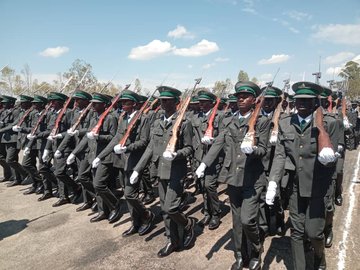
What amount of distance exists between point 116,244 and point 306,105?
143 inches

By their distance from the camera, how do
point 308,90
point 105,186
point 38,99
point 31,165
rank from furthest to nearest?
point 38,99 → point 31,165 → point 105,186 → point 308,90

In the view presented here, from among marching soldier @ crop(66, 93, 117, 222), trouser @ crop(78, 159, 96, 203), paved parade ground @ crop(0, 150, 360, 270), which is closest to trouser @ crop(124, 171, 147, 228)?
paved parade ground @ crop(0, 150, 360, 270)

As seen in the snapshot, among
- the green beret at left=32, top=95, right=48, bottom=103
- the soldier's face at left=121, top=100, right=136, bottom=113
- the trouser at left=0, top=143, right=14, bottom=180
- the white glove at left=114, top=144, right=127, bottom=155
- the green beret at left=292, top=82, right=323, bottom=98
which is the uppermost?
the green beret at left=32, top=95, right=48, bottom=103

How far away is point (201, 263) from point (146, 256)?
86cm

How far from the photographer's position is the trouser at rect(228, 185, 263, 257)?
3.79 meters

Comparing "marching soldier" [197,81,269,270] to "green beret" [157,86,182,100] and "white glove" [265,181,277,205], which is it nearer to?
"white glove" [265,181,277,205]

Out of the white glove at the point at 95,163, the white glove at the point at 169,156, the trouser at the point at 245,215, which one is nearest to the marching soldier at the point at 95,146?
the white glove at the point at 95,163

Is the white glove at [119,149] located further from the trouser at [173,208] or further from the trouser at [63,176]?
the trouser at [63,176]

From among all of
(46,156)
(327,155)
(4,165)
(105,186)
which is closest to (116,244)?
(105,186)

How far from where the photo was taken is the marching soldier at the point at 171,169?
456 cm

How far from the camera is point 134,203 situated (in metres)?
5.35

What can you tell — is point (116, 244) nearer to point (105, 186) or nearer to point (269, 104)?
point (105, 186)

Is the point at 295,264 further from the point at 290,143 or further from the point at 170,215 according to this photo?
the point at 170,215

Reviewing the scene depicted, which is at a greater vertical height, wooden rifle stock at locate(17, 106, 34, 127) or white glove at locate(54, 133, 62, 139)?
wooden rifle stock at locate(17, 106, 34, 127)
